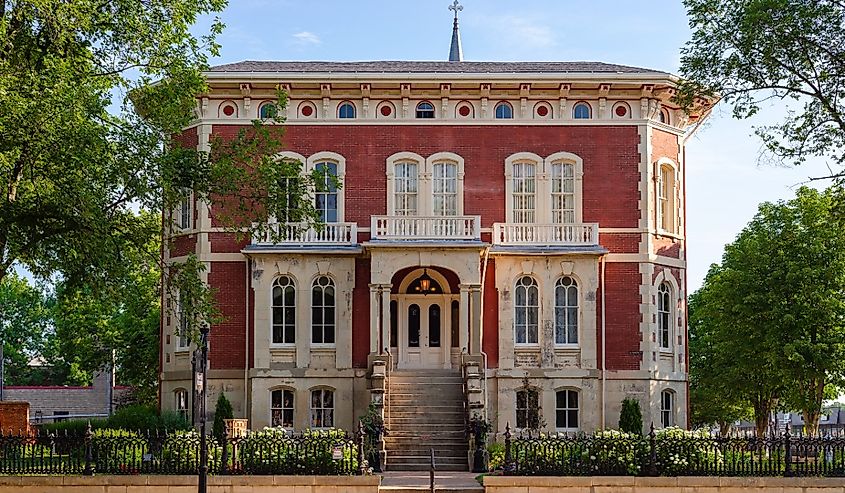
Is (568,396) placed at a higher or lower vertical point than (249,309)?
lower

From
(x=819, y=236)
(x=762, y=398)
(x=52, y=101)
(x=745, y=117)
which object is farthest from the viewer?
(x=762, y=398)

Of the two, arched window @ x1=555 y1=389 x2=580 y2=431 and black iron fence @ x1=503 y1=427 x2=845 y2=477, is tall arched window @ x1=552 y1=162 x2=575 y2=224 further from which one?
black iron fence @ x1=503 y1=427 x2=845 y2=477

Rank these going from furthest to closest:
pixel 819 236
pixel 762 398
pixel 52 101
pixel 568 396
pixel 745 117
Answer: pixel 762 398 < pixel 819 236 < pixel 568 396 < pixel 745 117 < pixel 52 101

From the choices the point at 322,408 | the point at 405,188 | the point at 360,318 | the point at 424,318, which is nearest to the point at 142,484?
the point at 322,408

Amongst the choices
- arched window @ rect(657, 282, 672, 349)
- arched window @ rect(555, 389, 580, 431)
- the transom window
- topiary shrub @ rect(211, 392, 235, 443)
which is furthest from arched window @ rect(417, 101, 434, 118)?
topiary shrub @ rect(211, 392, 235, 443)

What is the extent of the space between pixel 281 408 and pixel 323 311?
9.40 ft

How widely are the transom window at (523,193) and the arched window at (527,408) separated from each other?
189 inches

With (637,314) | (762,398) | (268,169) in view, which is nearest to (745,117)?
(268,169)

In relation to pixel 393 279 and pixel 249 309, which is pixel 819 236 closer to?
pixel 393 279

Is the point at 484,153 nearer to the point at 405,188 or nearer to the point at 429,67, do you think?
the point at 405,188

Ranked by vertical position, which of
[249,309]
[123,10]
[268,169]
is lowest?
[249,309]

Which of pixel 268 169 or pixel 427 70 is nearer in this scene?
pixel 268 169

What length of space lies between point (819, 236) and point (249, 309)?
17.5 metres

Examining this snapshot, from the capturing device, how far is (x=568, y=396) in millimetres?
35531
